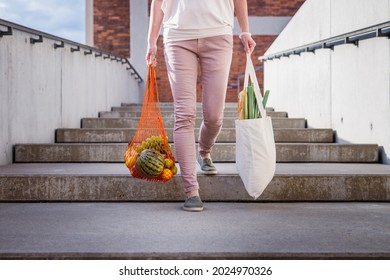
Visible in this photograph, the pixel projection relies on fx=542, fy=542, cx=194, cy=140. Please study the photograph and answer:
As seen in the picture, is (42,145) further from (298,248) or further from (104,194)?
(298,248)

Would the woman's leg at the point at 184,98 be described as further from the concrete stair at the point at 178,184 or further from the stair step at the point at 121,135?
the stair step at the point at 121,135

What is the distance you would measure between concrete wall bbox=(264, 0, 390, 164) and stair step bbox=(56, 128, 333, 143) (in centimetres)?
34

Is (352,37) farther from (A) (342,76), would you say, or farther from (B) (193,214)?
(B) (193,214)

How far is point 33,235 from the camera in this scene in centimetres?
254

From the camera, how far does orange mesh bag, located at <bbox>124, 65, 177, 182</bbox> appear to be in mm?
3188

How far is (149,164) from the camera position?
317 centimetres

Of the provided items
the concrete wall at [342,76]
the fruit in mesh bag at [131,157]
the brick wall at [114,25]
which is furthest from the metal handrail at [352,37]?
the brick wall at [114,25]

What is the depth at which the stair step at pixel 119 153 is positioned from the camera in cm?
466

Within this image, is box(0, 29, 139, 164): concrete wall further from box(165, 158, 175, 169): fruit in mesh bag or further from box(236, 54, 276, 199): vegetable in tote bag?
box(236, 54, 276, 199): vegetable in tote bag

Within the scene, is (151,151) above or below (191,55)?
below

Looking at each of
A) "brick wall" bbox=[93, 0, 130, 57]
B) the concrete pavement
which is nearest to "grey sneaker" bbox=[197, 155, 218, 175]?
the concrete pavement

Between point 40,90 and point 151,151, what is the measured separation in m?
2.35

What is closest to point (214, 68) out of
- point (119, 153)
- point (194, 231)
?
point (194, 231)

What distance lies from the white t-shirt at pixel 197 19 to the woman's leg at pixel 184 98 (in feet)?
0.17
